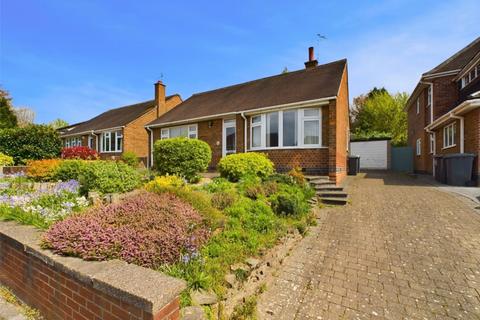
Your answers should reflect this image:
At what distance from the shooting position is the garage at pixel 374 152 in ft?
69.0

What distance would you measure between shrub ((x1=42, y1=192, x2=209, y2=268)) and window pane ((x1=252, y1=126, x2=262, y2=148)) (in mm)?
8306

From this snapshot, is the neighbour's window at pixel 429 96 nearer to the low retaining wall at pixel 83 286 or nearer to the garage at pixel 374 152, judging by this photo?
the garage at pixel 374 152

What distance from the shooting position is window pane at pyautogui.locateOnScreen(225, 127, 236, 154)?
1327 cm

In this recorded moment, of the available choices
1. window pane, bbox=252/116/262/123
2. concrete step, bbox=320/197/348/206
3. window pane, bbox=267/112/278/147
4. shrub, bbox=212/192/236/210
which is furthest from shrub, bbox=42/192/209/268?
window pane, bbox=252/116/262/123

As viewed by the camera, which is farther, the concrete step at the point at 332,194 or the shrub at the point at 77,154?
the shrub at the point at 77,154

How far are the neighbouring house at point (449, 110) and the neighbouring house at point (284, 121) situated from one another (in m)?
4.79

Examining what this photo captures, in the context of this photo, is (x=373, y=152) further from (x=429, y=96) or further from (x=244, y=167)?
(x=244, y=167)

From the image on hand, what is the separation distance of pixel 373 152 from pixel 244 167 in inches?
679

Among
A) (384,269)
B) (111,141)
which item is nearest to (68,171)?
(384,269)

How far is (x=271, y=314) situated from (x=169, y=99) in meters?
23.5

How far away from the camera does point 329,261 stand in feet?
14.1

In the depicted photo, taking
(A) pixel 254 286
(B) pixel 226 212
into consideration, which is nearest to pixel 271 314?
(A) pixel 254 286

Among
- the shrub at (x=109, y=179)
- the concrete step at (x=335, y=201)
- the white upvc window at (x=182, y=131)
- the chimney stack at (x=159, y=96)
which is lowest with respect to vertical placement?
the concrete step at (x=335, y=201)

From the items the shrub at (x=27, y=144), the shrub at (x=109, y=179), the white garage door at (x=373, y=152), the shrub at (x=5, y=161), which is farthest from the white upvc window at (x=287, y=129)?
the white garage door at (x=373, y=152)
